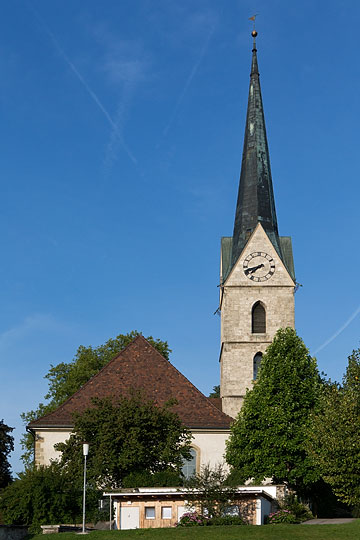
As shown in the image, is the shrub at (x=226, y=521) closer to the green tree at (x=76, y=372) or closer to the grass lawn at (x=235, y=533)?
the grass lawn at (x=235, y=533)

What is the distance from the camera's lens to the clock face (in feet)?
159

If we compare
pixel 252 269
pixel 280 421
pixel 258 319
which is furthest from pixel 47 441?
pixel 252 269

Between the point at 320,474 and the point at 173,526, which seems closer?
the point at 173,526

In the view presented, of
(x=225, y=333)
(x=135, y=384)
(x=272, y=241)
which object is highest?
(x=272, y=241)

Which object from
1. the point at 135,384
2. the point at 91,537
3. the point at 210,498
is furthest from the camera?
the point at 135,384

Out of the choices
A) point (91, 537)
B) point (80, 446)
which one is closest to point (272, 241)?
point (80, 446)

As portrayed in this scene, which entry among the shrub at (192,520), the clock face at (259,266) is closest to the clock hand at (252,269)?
the clock face at (259,266)

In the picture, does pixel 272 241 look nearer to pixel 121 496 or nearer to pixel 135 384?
pixel 135 384

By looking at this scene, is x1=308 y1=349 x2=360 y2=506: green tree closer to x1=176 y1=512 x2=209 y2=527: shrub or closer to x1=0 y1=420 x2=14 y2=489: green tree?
x1=176 y1=512 x2=209 y2=527: shrub

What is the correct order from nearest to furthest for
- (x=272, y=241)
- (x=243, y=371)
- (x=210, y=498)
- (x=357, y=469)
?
(x=210, y=498) → (x=357, y=469) → (x=243, y=371) → (x=272, y=241)

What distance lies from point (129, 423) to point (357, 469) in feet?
32.3

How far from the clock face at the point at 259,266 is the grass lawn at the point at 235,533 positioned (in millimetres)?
23707

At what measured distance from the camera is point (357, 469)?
102ft

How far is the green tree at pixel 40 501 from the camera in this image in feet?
94.5
